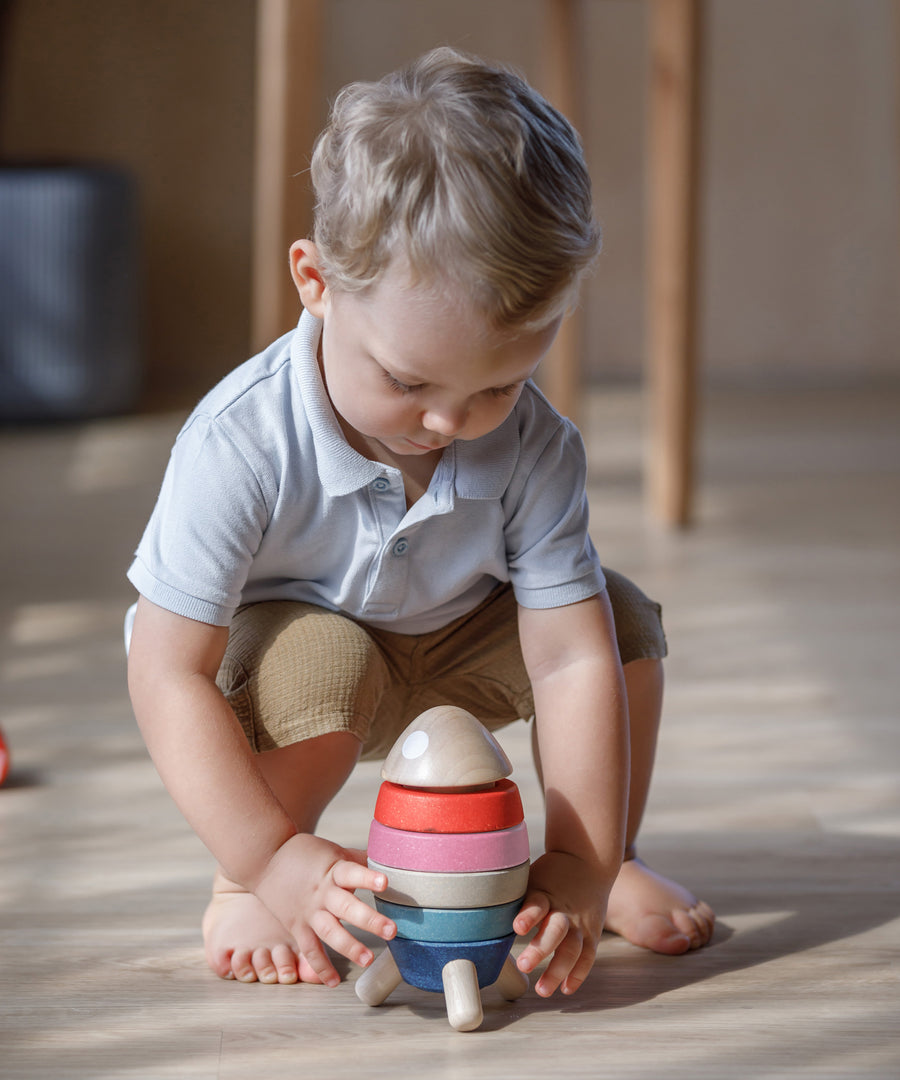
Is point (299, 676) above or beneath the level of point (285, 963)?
above

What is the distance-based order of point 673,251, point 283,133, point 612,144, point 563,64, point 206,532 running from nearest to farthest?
point 206,532
point 283,133
point 673,251
point 563,64
point 612,144

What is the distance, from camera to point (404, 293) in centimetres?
59

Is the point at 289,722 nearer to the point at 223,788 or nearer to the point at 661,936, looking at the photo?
the point at 223,788

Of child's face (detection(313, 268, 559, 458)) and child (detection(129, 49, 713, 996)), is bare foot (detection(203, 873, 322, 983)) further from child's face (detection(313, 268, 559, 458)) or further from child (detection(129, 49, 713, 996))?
child's face (detection(313, 268, 559, 458))

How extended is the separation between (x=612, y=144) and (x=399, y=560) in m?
2.00

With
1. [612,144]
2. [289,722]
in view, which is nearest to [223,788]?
[289,722]

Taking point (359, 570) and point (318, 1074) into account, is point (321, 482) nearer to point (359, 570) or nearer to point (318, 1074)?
point (359, 570)

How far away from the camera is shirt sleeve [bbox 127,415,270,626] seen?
2.21 feet

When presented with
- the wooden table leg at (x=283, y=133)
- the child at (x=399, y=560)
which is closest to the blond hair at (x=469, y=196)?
the child at (x=399, y=560)

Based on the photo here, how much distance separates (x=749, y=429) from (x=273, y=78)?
1115 mm

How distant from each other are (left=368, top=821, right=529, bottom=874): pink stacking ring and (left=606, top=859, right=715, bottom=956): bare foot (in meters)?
0.15

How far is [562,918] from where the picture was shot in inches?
25.2

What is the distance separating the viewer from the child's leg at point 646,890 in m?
0.73

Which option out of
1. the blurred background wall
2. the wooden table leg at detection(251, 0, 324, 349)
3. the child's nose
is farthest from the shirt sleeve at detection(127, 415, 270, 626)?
the blurred background wall
